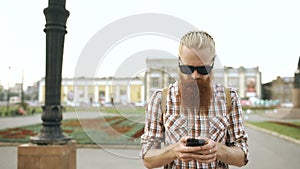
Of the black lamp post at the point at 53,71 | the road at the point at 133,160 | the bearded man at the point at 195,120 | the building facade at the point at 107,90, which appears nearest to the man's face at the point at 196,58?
the bearded man at the point at 195,120

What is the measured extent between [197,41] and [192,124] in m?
0.29

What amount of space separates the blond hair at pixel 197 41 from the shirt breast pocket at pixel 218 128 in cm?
25

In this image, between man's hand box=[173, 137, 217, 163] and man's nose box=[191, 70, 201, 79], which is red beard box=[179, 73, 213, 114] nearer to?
man's nose box=[191, 70, 201, 79]

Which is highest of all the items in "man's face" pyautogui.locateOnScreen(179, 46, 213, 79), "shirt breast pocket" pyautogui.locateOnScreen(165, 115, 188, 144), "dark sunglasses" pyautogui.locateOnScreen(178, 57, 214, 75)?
"man's face" pyautogui.locateOnScreen(179, 46, 213, 79)

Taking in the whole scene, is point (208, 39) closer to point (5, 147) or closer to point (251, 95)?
point (5, 147)

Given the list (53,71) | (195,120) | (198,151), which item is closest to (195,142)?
(198,151)

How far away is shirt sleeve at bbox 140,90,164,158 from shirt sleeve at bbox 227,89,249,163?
26 cm

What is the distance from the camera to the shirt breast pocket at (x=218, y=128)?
3.84 ft

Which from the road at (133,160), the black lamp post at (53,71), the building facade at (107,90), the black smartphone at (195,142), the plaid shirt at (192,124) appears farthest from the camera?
the road at (133,160)

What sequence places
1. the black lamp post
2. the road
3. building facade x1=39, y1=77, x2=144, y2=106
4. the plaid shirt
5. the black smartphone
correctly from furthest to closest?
the road
the black lamp post
building facade x1=39, y1=77, x2=144, y2=106
the plaid shirt
the black smartphone

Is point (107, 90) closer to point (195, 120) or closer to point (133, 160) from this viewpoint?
point (195, 120)

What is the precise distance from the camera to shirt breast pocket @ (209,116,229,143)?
117 centimetres

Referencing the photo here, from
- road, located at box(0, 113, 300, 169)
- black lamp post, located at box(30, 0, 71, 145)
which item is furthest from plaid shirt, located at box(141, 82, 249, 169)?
road, located at box(0, 113, 300, 169)

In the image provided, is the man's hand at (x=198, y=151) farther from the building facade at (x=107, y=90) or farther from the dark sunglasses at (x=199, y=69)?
the building facade at (x=107, y=90)
